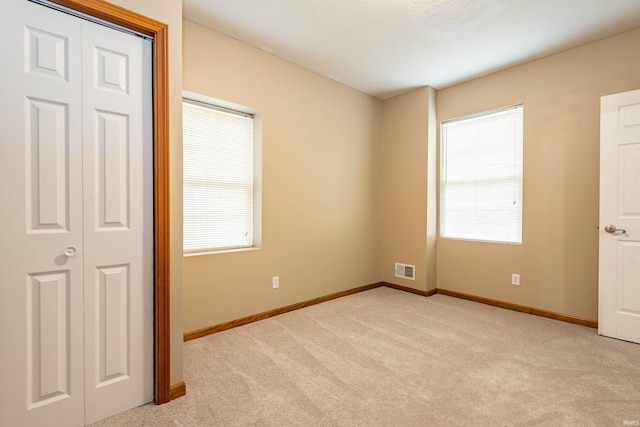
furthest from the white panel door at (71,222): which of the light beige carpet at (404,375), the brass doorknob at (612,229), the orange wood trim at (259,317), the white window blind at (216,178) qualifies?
the brass doorknob at (612,229)

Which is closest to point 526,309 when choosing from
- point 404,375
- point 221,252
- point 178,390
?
point 404,375

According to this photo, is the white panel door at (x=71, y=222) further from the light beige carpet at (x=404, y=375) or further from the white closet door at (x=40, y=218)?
the light beige carpet at (x=404, y=375)

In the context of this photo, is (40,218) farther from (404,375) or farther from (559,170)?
(559,170)

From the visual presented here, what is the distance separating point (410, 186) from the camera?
164 inches

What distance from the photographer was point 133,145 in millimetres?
1711

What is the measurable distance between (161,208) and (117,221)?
0.74ft

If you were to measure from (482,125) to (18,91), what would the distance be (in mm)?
4091

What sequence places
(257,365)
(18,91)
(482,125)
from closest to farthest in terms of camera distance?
1. (18,91)
2. (257,365)
3. (482,125)

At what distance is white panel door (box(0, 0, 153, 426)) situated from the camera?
4.66 ft

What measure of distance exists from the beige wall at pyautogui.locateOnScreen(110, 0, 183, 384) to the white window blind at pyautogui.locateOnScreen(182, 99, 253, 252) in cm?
101

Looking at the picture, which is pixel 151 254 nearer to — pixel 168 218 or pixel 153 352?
pixel 168 218

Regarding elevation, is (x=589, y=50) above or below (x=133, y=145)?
above

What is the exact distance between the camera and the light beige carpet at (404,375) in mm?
1677

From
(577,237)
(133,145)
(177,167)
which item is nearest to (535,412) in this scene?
(577,237)
